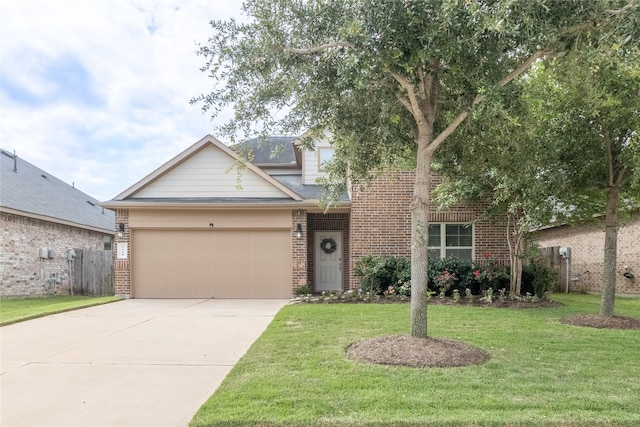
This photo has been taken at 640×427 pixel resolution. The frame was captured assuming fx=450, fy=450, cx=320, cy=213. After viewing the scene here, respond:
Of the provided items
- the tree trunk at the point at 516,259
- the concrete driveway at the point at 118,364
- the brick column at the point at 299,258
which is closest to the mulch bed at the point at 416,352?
the concrete driveway at the point at 118,364

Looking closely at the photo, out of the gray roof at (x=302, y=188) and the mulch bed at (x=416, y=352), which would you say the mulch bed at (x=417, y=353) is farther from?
the gray roof at (x=302, y=188)

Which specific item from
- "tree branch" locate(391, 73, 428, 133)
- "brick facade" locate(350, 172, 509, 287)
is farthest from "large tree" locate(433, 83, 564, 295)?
"brick facade" locate(350, 172, 509, 287)

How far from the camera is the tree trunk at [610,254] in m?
7.89

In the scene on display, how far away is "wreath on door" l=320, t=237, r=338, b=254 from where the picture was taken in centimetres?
1483

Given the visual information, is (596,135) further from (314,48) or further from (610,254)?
(314,48)

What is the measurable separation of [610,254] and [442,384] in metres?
5.40

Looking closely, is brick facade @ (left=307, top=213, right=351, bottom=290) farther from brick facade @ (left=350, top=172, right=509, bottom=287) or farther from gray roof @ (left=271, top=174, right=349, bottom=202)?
brick facade @ (left=350, top=172, right=509, bottom=287)

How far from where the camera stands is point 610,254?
26.1 feet

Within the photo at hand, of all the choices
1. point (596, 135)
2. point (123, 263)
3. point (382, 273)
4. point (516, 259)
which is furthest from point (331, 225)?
point (596, 135)

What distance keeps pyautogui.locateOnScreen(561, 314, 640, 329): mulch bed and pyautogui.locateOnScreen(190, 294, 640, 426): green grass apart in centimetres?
43

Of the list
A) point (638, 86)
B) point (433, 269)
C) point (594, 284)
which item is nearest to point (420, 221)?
point (638, 86)

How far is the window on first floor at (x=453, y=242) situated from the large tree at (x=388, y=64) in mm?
5836

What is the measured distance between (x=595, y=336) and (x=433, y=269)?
4.91m

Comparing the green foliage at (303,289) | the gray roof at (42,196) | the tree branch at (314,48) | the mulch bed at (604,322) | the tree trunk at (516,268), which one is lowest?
the green foliage at (303,289)
